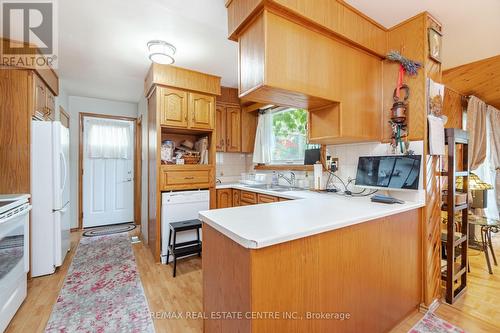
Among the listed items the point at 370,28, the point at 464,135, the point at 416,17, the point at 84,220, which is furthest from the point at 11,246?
the point at 464,135

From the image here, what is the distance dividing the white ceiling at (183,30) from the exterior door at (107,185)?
62.7 inches

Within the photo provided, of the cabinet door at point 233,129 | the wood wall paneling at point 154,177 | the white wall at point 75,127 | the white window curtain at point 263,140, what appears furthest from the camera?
the white wall at point 75,127

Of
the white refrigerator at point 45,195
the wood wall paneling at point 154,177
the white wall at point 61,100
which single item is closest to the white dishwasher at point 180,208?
the wood wall paneling at point 154,177

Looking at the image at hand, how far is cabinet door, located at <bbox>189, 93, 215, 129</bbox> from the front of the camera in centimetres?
295

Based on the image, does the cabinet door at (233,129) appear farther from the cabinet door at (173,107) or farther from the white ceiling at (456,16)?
the white ceiling at (456,16)

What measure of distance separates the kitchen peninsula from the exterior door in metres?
3.79

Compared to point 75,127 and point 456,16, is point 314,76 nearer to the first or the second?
point 456,16

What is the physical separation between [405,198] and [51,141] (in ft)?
11.6

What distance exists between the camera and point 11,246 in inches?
68.4

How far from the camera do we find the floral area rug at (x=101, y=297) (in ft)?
5.49

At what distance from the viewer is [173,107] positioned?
2816 mm

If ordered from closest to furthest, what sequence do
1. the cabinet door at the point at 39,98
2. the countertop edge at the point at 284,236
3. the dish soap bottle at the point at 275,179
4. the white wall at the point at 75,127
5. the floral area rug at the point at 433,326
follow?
1. the countertop edge at the point at 284,236
2. the floral area rug at the point at 433,326
3. the cabinet door at the point at 39,98
4. the dish soap bottle at the point at 275,179
5. the white wall at the point at 75,127

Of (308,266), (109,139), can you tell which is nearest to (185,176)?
(308,266)

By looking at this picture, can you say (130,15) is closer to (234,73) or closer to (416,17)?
(234,73)
